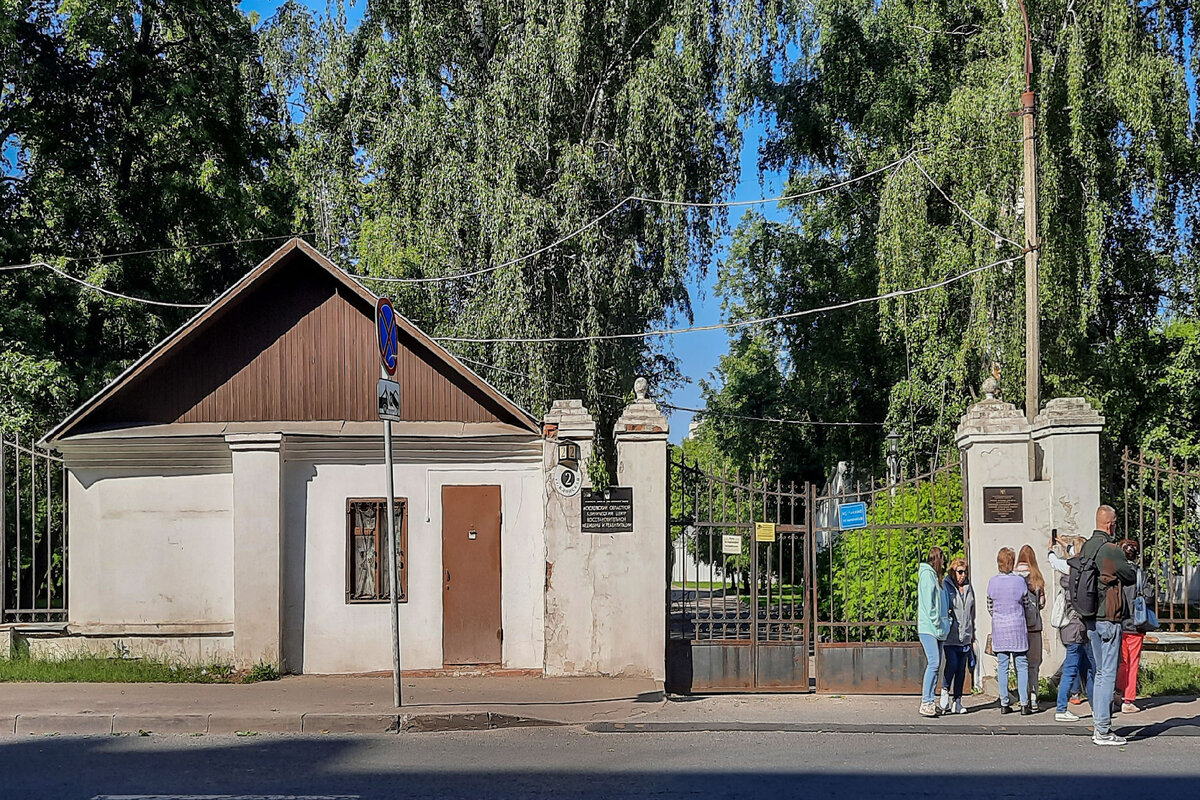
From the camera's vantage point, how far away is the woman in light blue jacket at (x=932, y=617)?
11.4 m

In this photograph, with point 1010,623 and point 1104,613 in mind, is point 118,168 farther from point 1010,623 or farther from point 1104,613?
point 1104,613

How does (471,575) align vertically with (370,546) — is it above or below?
below

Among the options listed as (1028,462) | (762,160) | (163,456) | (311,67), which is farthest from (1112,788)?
(311,67)

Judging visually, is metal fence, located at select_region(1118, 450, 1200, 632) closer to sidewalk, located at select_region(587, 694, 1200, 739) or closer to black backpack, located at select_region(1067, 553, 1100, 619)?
sidewalk, located at select_region(587, 694, 1200, 739)

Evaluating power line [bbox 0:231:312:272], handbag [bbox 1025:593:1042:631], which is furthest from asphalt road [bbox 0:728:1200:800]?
power line [bbox 0:231:312:272]

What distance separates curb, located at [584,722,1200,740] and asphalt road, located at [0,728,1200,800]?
0.66ft

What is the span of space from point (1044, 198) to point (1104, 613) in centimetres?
1087

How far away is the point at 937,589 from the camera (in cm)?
1145

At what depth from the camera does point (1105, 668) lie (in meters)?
10.0

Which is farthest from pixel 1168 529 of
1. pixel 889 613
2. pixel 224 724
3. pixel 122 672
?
pixel 122 672

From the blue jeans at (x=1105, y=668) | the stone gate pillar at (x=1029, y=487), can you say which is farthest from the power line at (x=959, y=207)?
the blue jeans at (x=1105, y=668)

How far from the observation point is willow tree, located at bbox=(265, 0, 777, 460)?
2227 centimetres

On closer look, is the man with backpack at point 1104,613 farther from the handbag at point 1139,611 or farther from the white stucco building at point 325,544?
the white stucco building at point 325,544

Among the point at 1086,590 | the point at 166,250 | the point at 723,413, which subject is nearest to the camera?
the point at 1086,590
